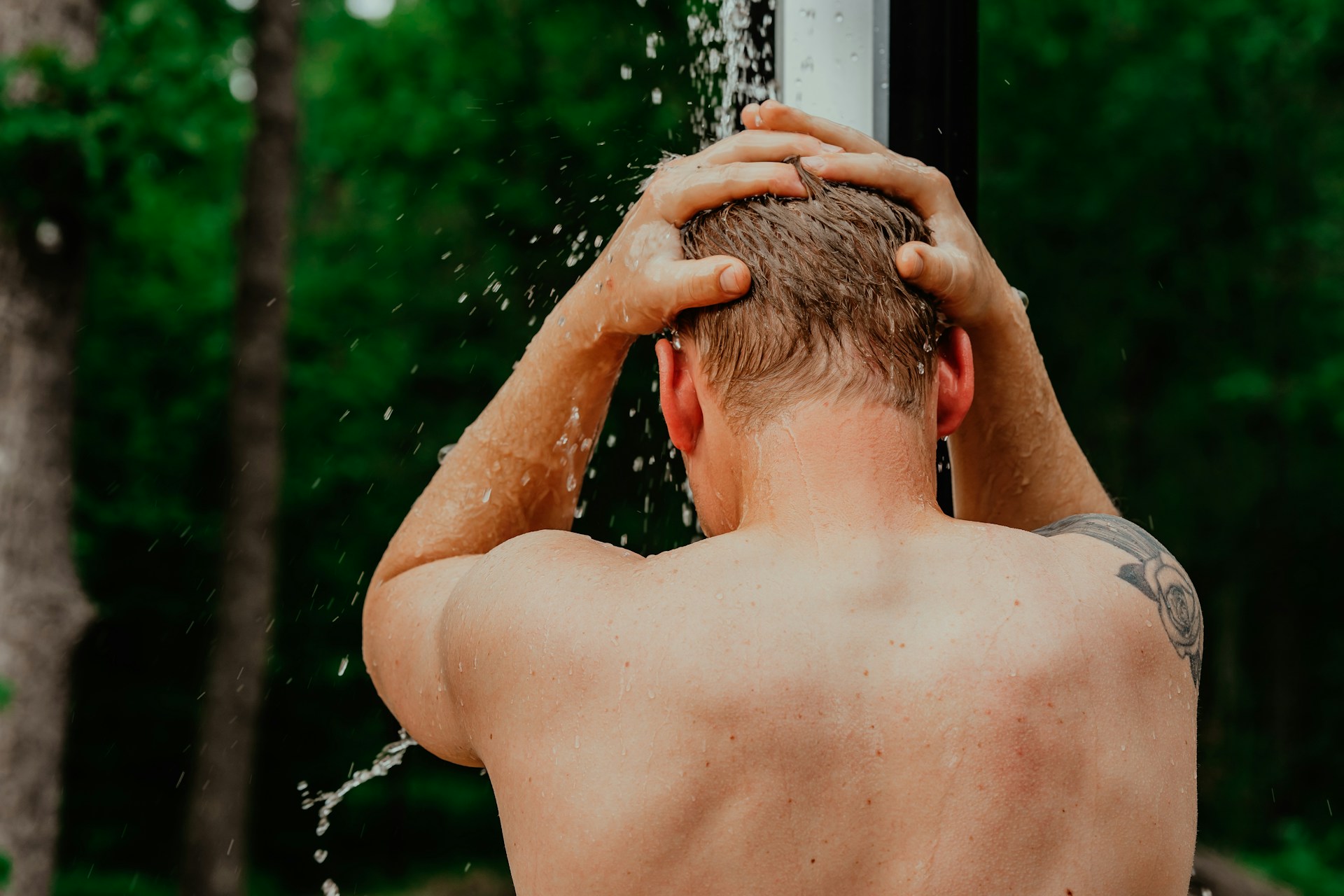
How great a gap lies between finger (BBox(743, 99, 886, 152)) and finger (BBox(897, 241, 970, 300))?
201 millimetres

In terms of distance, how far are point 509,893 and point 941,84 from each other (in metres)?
9.29

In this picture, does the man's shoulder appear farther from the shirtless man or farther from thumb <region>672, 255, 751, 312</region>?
thumb <region>672, 255, 751, 312</region>

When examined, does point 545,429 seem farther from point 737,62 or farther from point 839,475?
point 737,62

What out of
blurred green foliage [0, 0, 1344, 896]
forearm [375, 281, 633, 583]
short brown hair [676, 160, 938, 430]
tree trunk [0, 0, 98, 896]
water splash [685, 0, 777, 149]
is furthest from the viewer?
blurred green foliage [0, 0, 1344, 896]

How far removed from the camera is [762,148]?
1.55m

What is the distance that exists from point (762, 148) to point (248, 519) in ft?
20.8

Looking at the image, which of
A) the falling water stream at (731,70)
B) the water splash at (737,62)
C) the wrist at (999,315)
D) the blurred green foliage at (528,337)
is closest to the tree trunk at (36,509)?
the blurred green foliage at (528,337)

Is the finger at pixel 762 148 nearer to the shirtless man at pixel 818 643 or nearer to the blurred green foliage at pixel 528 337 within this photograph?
the shirtless man at pixel 818 643

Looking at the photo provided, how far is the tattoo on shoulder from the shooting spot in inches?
55.0

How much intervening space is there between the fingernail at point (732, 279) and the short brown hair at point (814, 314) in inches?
0.9

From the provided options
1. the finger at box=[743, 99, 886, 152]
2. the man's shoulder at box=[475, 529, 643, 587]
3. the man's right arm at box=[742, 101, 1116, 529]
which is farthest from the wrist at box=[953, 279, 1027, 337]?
the man's shoulder at box=[475, 529, 643, 587]

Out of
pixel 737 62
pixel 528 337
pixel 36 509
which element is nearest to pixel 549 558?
pixel 737 62

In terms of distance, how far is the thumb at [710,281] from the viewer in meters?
1.40

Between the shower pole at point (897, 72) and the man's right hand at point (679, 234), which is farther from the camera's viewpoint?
the shower pole at point (897, 72)
